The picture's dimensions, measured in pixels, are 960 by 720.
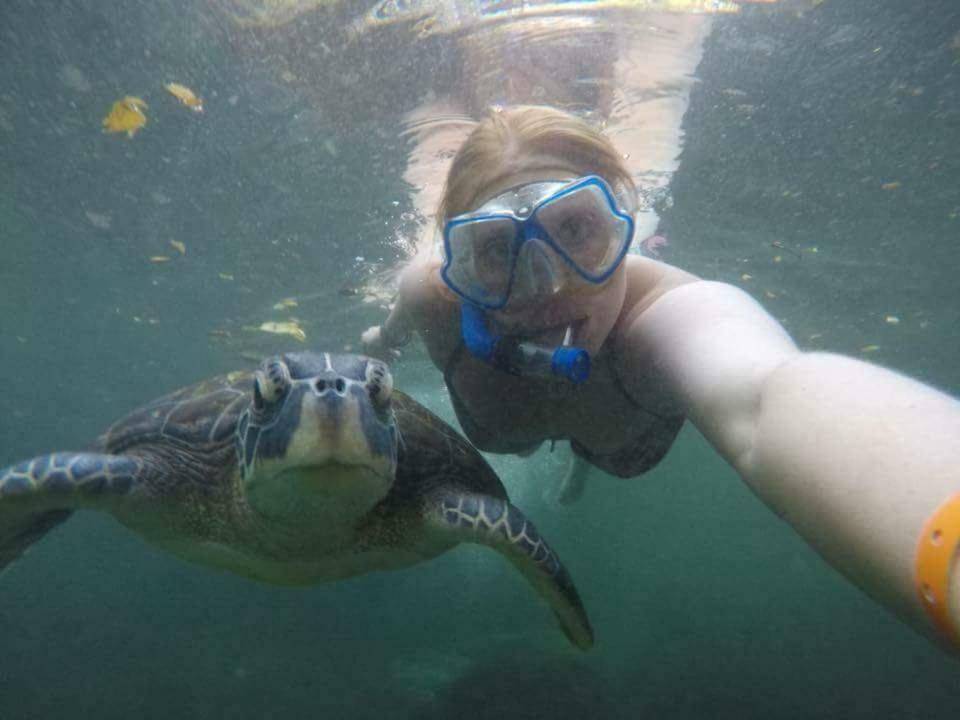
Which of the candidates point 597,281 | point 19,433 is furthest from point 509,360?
point 19,433

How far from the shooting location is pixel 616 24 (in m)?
6.16

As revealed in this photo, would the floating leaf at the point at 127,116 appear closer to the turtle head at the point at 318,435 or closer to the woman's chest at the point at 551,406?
the woman's chest at the point at 551,406

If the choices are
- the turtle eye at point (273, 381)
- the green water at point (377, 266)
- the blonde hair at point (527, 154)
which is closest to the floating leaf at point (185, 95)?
the green water at point (377, 266)

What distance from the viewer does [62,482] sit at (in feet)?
8.75

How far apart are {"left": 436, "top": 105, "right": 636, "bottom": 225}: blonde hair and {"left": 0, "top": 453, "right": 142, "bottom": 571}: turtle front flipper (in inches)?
83.8

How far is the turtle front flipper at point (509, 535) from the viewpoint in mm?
2719

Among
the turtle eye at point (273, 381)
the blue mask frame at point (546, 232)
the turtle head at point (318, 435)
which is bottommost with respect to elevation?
the turtle head at point (318, 435)

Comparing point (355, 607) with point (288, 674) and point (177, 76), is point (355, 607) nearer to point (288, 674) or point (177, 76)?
point (288, 674)

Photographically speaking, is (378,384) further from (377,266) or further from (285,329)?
(285,329)

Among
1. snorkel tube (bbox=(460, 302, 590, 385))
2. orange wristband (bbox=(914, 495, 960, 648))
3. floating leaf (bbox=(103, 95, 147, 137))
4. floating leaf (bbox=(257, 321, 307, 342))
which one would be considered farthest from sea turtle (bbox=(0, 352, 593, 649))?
floating leaf (bbox=(257, 321, 307, 342))

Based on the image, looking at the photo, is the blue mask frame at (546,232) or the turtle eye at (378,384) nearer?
the turtle eye at (378,384)

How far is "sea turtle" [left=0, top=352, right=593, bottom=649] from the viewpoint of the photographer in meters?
2.12

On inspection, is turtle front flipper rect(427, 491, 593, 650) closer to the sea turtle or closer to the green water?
the sea turtle

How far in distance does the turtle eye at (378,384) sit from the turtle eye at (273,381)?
30 cm
